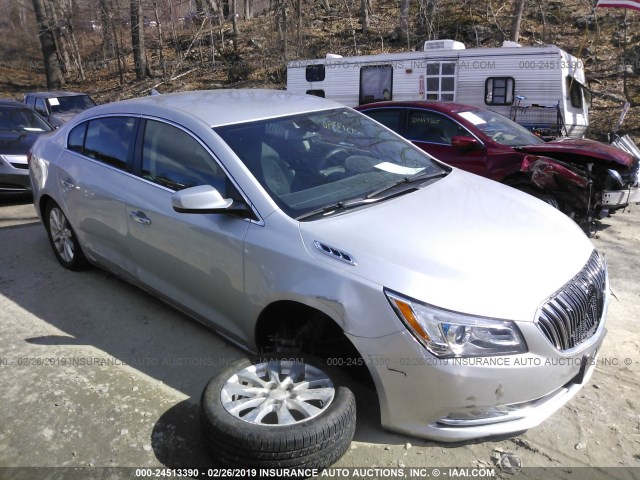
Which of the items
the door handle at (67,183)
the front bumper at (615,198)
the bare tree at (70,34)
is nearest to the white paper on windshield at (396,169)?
the door handle at (67,183)

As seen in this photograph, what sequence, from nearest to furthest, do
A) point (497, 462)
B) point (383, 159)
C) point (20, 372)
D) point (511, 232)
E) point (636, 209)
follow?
point (497, 462) → point (511, 232) → point (20, 372) → point (383, 159) → point (636, 209)

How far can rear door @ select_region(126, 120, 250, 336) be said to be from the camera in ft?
10.5

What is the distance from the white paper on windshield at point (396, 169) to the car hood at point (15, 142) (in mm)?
6447

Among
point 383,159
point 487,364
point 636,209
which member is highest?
point 383,159

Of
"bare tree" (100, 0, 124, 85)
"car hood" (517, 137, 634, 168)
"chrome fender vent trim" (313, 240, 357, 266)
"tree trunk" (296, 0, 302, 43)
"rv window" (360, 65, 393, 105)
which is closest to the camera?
"chrome fender vent trim" (313, 240, 357, 266)

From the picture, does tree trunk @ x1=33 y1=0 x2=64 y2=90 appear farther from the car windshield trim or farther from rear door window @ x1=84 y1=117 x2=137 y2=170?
rear door window @ x1=84 y1=117 x2=137 y2=170

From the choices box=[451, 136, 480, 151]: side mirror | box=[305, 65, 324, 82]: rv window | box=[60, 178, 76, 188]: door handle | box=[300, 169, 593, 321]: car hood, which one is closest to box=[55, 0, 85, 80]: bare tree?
box=[305, 65, 324, 82]: rv window

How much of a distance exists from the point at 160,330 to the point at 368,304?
209cm

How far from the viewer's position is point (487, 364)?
2.42 metres

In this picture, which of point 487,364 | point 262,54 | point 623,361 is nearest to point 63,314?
point 487,364

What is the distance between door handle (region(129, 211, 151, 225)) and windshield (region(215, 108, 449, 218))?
0.82 meters

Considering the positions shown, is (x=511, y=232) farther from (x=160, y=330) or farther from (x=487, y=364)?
(x=160, y=330)

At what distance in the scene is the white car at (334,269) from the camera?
2459 millimetres

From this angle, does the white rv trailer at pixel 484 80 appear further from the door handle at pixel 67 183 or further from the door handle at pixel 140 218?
the door handle at pixel 140 218
